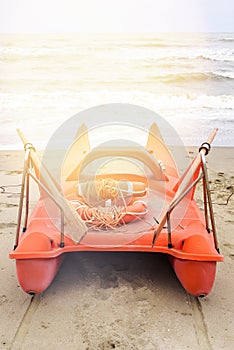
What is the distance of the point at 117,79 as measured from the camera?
18.3 meters

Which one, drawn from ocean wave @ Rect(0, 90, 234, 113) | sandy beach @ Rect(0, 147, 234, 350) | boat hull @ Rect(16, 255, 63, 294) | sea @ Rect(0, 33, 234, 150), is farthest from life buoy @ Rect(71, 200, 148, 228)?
ocean wave @ Rect(0, 90, 234, 113)

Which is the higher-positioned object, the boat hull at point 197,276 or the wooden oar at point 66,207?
the wooden oar at point 66,207

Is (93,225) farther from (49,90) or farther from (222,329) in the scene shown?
(49,90)

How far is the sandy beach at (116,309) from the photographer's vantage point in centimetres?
276

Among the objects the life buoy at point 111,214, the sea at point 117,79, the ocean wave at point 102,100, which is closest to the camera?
the life buoy at point 111,214

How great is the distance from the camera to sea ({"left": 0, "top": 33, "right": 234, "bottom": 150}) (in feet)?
39.1

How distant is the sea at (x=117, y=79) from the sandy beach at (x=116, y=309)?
587cm

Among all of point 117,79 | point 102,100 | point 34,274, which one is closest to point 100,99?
point 102,100

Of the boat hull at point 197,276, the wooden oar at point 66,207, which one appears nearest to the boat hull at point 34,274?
the wooden oar at point 66,207

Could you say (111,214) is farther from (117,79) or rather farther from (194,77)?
(194,77)

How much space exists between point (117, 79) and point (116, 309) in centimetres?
1582

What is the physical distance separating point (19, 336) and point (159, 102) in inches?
518

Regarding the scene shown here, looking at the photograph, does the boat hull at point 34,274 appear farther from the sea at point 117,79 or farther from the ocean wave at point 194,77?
the ocean wave at point 194,77

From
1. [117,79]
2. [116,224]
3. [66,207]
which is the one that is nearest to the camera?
[66,207]
